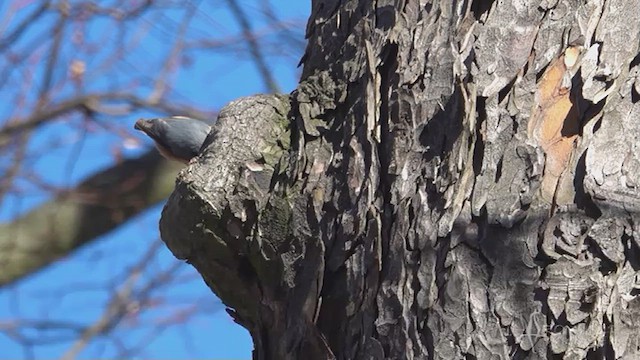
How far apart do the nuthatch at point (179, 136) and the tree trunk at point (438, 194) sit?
0.07 meters

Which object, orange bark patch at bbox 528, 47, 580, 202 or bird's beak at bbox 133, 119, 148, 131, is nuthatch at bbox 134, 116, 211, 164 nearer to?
bird's beak at bbox 133, 119, 148, 131

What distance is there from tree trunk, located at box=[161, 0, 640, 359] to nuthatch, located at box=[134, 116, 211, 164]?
7cm

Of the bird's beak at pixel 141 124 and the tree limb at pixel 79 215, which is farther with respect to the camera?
the tree limb at pixel 79 215

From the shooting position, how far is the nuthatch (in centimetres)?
112

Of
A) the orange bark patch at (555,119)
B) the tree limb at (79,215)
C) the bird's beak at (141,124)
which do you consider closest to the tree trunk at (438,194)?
the orange bark patch at (555,119)

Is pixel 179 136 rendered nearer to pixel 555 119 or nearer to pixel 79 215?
pixel 555 119

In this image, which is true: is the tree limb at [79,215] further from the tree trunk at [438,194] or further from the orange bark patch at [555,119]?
the orange bark patch at [555,119]

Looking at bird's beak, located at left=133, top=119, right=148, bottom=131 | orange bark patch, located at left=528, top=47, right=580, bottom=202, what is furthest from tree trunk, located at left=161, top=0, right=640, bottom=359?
bird's beak, located at left=133, top=119, right=148, bottom=131

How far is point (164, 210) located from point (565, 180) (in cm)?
42

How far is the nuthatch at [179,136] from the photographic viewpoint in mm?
1116

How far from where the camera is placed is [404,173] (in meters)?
0.93

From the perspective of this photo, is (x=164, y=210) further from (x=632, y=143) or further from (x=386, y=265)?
(x=632, y=143)

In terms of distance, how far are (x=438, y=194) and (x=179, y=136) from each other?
349 millimetres

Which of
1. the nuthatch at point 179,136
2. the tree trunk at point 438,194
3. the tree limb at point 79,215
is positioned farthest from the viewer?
the tree limb at point 79,215
